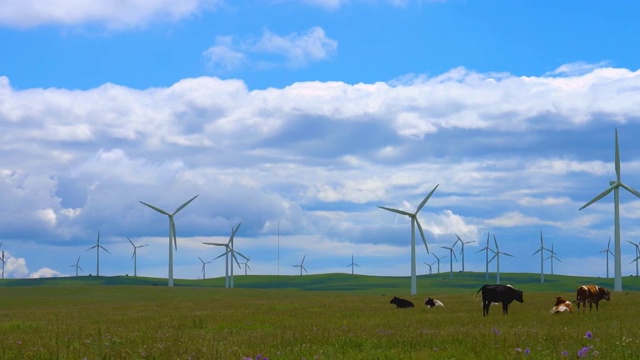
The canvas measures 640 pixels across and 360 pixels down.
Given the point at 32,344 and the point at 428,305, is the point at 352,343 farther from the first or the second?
the point at 428,305

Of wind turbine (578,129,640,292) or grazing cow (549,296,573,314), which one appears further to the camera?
wind turbine (578,129,640,292)

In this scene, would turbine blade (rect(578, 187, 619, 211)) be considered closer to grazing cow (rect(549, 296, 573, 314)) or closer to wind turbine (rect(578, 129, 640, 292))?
wind turbine (rect(578, 129, 640, 292))

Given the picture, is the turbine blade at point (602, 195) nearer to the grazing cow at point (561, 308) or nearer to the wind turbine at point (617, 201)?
the wind turbine at point (617, 201)

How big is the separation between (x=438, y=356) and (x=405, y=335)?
4.58 m

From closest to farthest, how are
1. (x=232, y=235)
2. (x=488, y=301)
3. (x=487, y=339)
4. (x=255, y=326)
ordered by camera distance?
(x=487, y=339) → (x=255, y=326) → (x=488, y=301) → (x=232, y=235)

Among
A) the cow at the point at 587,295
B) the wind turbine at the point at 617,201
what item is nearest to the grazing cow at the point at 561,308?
the cow at the point at 587,295

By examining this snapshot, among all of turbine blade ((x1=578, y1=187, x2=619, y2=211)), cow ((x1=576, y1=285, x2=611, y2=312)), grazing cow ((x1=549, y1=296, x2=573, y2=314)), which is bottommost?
grazing cow ((x1=549, y1=296, x2=573, y2=314))

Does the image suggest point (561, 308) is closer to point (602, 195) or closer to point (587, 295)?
point (587, 295)

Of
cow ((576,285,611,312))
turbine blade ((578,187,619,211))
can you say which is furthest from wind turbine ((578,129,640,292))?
cow ((576,285,611,312))

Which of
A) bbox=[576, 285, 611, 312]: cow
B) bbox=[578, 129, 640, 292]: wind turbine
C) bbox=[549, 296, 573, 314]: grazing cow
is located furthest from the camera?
bbox=[578, 129, 640, 292]: wind turbine

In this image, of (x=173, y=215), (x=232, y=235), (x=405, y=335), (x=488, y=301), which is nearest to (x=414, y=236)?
(x=173, y=215)

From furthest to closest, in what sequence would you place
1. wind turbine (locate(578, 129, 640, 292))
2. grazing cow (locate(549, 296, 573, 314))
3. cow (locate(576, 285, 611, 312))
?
wind turbine (locate(578, 129, 640, 292))
cow (locate(576, 285, 611, 312))
grazing cow (locate(549, 296, 573, 314))

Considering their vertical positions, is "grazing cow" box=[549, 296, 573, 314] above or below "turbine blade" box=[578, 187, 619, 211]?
below

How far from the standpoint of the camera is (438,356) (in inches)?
519
